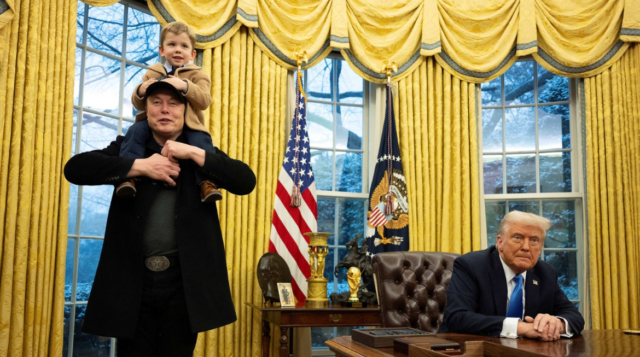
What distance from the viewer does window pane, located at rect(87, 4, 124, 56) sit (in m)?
3.96

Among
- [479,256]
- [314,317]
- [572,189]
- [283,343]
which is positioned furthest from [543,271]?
[572,189]

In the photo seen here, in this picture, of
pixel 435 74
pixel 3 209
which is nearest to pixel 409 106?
pixel 435 74

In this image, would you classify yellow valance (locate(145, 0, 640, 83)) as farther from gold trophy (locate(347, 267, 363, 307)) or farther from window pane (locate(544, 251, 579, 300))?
gold trophy (locate(347, 267, 363, 307))

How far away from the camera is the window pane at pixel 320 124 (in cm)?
521

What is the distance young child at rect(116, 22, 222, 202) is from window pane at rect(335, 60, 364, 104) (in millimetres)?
3058

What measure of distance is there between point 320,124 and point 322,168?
41cm

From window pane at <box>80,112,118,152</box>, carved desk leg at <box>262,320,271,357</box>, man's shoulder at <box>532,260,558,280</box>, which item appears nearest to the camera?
man's shoulder at <box>532,260,558,280</box>

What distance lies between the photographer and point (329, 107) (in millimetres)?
5316

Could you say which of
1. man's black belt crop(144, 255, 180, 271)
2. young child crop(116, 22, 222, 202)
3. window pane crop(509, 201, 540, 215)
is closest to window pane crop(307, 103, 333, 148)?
window pane crop(509, 201, 540, 215)

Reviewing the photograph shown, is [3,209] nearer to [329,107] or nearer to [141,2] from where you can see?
[141,2]

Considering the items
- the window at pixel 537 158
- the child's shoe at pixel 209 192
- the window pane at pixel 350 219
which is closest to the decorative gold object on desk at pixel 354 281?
the window pane at pixel 350 219

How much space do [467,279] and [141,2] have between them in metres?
3.23

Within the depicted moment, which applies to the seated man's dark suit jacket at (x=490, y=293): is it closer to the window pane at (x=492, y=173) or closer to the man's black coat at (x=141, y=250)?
the man's black coat at (x=141, y=250)

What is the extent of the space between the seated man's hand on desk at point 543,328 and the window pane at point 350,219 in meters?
3.18
